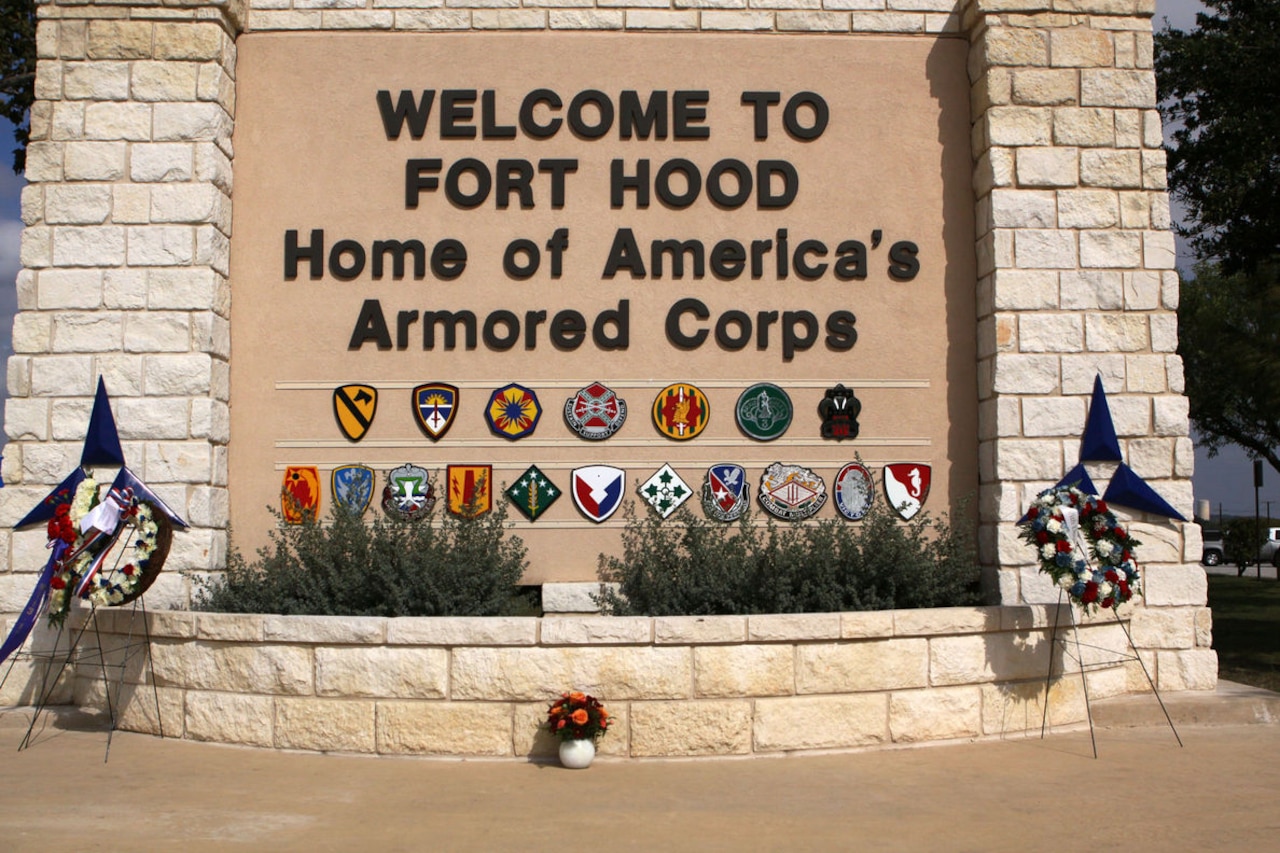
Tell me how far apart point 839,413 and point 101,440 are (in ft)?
18.1

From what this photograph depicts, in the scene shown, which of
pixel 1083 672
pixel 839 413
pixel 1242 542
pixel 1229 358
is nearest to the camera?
pixel 1083 672

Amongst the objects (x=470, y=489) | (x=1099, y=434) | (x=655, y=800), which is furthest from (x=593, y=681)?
(x=1099, y=434)

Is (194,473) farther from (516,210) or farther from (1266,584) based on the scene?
(1266,584)

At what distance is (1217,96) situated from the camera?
11414 millimetres

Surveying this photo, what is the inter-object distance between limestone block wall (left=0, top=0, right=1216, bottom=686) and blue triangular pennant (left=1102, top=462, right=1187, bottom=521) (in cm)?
15

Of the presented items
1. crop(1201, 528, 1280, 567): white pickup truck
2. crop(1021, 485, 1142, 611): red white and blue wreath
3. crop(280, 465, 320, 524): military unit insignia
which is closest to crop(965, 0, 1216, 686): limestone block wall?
crop(1021, 485, 1142, 611): red white and blue wreath

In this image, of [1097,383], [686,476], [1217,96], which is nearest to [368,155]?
[686,476]

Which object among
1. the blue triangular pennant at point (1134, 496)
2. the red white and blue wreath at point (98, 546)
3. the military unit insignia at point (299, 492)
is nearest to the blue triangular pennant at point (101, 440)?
the red white and blue wreath at point (98, 546)

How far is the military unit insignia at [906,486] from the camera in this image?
28.1ft

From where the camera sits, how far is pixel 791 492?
8531mm

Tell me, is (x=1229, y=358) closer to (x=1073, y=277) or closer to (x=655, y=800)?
(x=1073, y=277)

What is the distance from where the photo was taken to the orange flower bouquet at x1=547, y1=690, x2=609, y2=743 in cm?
636

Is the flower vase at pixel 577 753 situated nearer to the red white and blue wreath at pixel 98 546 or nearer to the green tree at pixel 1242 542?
the red white and blue wreath at pixel 98 546

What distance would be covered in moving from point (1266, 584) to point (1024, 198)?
20381 mm
